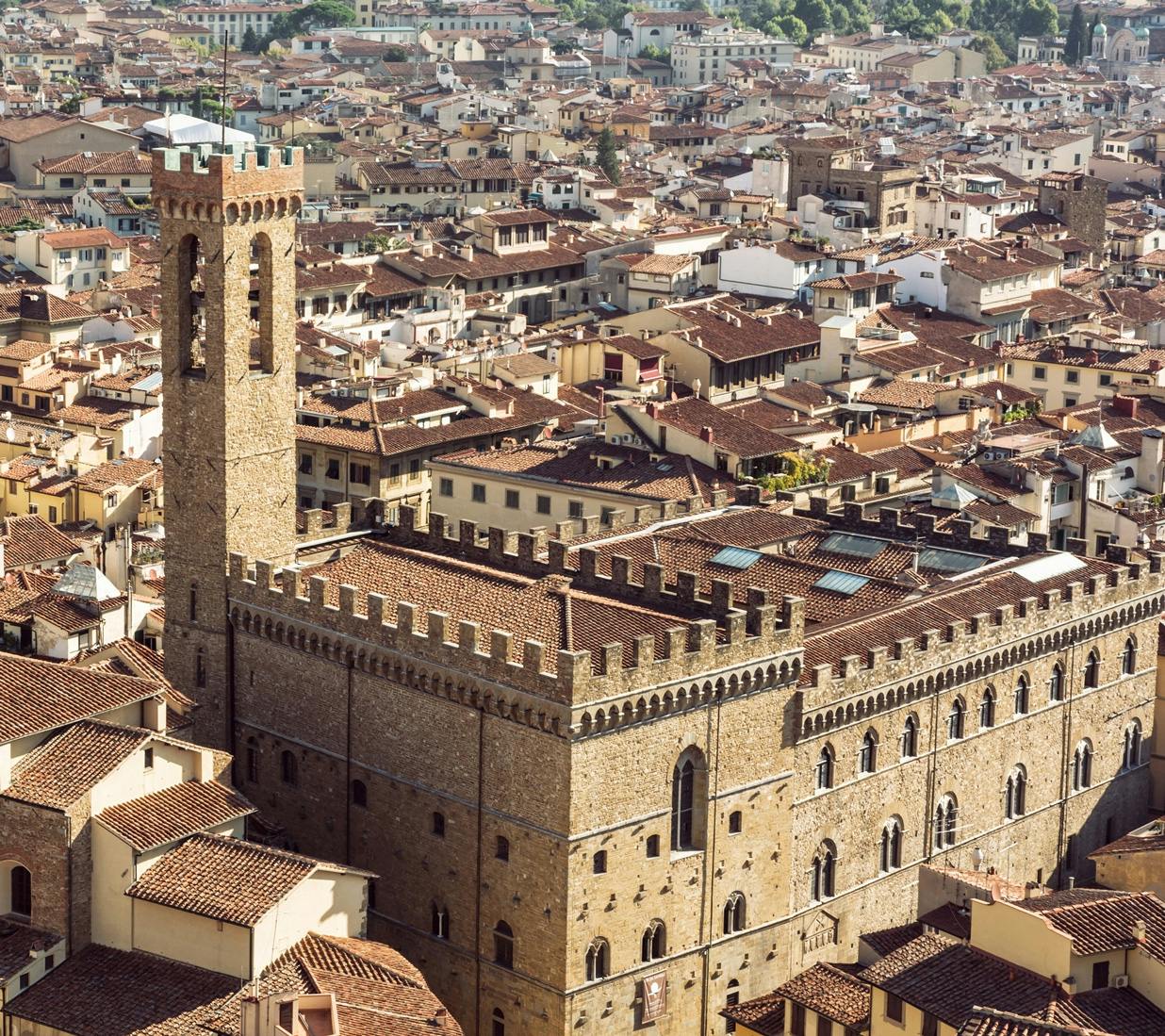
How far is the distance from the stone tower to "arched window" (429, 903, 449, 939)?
702 cm

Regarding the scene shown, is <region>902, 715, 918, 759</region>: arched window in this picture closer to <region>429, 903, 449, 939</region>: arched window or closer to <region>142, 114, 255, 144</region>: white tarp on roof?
<region>429, 903, 449, 939</region>: arched window

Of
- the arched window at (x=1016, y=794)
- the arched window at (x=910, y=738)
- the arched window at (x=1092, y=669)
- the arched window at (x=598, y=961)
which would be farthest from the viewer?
the arched window at (x=1092, y=669)

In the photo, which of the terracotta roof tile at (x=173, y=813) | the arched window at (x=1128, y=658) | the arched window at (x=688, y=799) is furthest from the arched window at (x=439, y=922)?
the arched window at (x=1128, y=658)

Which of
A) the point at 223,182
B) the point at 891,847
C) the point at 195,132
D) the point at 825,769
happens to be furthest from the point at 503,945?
the point at 195,132

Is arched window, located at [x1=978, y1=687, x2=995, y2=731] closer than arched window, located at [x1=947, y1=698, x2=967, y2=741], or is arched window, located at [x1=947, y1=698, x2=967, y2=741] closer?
arched window, located at [x1=947, y1=698, x2=967, y2=741]

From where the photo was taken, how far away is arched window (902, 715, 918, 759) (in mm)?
52062

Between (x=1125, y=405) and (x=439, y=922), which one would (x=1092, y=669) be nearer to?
(x=439, y=922)

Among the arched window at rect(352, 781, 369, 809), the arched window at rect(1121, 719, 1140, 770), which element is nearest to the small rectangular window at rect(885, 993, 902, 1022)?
the arched window at rect(352, 781, 369, 809)

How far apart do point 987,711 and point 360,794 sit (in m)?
13.8

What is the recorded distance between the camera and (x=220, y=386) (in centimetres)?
5159

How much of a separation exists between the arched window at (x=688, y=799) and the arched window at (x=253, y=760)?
978cm

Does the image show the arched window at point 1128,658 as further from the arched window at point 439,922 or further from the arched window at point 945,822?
the arched window at point 439,922

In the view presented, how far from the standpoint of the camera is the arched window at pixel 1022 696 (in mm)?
55000

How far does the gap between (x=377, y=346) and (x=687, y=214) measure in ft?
146
